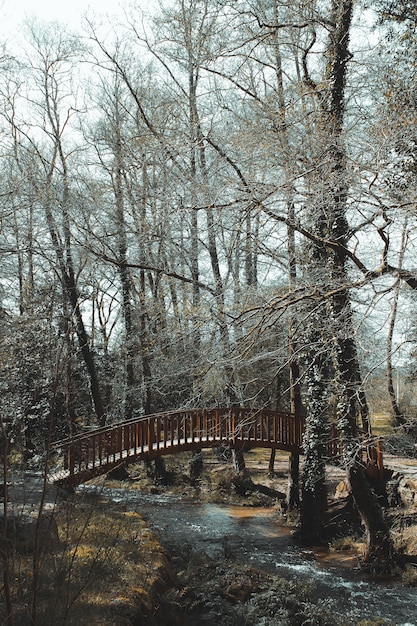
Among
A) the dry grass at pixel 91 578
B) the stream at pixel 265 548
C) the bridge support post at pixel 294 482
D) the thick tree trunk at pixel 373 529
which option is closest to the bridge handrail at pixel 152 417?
the bridge support post at pixel 294 482

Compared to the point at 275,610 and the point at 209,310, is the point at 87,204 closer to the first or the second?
the point at 209,310

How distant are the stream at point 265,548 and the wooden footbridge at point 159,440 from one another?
0.81 m

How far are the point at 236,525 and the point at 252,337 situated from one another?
558 centimetres

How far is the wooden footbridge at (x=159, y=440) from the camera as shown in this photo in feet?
33.2

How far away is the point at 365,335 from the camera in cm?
657

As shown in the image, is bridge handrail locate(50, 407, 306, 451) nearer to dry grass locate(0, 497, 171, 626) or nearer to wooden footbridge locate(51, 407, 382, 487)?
wooden footbridge locate(51, 407, 382, 487)

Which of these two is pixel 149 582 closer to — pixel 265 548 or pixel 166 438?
pixel 265 548

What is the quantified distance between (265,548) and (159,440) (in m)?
3.13

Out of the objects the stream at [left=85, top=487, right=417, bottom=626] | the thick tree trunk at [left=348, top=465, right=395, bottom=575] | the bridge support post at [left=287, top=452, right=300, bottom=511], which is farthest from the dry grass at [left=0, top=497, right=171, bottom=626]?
the bridge support post at [left=287, top=452, right=300, bottom=511]

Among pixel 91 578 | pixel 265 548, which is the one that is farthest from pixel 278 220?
pixel 265 548

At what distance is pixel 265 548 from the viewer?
30.8ft

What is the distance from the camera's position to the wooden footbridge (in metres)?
10.1

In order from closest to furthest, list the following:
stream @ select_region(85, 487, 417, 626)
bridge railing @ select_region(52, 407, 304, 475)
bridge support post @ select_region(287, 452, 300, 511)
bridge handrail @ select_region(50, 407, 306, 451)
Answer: stream @ select_region(85, 487, 417, 626) < bridge handrail @ select_region(50, 407, 306, 451) < bridge railing @ select_region(52, 407, 304, 475) < bridge support post @ select_region(287, 452, 300, 511)

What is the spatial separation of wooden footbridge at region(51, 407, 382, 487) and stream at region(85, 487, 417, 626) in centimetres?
81
